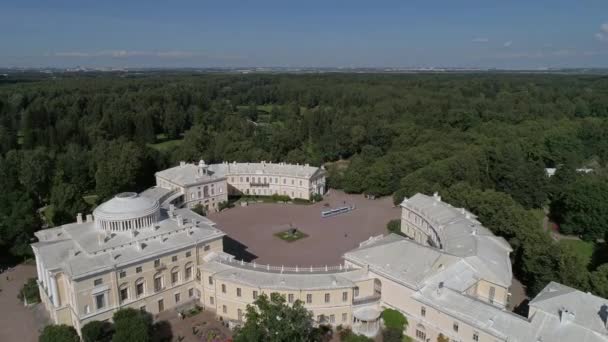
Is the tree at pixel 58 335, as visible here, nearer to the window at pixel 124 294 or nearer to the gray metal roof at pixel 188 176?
the window at pixel 124 294

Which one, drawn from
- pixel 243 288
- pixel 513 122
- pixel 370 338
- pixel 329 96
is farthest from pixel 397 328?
pixel 329 96

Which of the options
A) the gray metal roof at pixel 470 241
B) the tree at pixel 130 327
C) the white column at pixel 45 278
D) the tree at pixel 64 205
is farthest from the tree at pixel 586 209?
the tree at pixel 64 205

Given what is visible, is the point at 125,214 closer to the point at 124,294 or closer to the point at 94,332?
the point at 124,294

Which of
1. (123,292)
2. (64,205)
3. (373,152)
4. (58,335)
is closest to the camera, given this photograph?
(58,335)

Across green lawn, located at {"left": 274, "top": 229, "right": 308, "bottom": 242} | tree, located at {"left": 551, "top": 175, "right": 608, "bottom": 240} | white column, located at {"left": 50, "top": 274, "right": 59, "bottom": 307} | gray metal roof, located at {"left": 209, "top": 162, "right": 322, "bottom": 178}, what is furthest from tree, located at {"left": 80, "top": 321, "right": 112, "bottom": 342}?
tree, located at {"left": 551, "top": 175, "right": 608, "bottom": 240}

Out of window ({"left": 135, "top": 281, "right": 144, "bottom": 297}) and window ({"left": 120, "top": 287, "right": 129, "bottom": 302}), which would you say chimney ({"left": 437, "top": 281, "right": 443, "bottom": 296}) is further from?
window ({"left": 120, "top": 287, "right": 129, "bottom": 302})

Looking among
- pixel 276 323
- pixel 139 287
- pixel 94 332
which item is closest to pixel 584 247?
pixel 276 323
